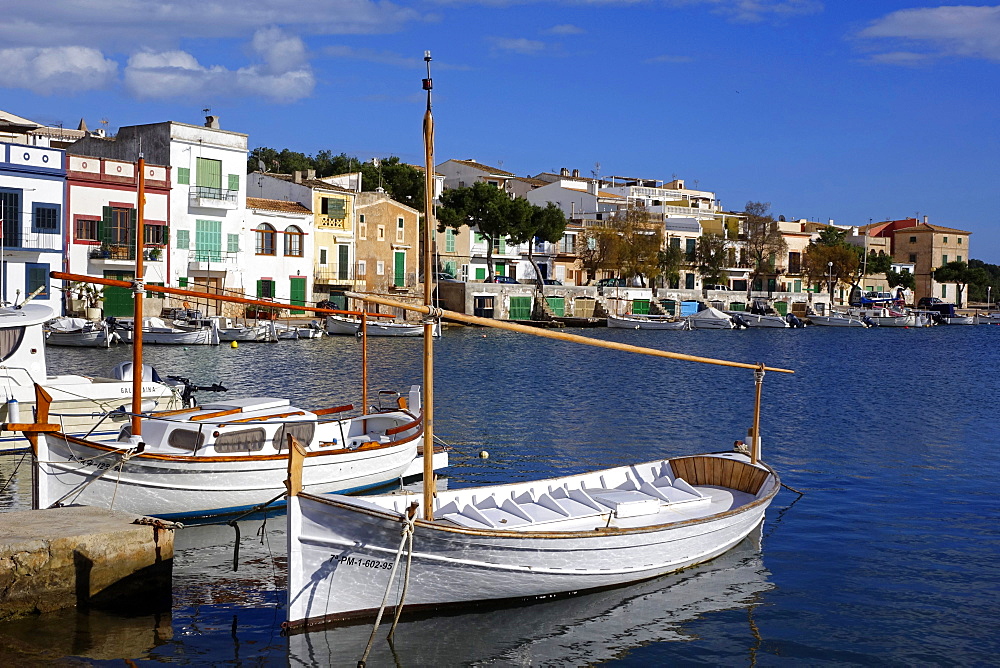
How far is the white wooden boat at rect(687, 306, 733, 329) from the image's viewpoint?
82.1 meters

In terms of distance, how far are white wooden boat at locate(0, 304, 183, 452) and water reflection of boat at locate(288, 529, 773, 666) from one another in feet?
32.6

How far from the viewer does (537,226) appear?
77125 millimetres

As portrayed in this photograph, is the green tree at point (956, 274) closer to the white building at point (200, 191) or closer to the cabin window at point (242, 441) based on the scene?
Result: the white building at point (200, 191)

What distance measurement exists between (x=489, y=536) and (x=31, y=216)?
41297mm

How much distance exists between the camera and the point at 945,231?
126 m

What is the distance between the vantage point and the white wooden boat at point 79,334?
44.1 metres

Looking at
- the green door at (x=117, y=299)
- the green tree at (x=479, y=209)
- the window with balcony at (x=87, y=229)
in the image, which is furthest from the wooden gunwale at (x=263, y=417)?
the green tree at (x=479, y=209)

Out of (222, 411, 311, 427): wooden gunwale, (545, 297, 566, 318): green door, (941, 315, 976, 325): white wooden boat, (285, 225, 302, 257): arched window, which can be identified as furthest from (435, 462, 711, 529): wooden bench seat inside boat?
(941, 315, 976, 325): white wooden boat

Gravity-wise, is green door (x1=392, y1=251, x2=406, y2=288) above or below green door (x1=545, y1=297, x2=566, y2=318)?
above

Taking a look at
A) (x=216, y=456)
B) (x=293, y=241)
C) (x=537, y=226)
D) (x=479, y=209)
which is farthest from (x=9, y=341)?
(x=537, y=226)

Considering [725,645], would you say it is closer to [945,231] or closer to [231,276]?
[231,276]

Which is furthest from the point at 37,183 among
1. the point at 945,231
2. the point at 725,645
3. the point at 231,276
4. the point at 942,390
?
the point at 945,231

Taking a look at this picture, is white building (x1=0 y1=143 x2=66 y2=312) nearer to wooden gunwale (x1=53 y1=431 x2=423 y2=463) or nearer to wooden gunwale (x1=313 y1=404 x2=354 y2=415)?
wooden gunwale (x1=313 y1=404 x2=354 y2=415)

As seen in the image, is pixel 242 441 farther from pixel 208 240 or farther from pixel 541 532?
pixel 208 240
